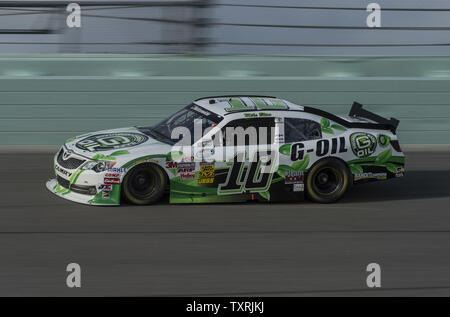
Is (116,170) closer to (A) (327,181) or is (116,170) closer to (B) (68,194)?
(B) (68,194)

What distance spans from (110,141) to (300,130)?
2.42 m

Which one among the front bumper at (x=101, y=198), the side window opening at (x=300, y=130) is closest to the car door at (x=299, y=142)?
the side window opening at (x=300, y=130)

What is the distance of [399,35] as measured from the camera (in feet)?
42.2

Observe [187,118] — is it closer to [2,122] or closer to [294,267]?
[294,267]

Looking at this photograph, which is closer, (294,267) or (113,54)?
(294,267)

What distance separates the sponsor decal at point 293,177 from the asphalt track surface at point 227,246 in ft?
1.07

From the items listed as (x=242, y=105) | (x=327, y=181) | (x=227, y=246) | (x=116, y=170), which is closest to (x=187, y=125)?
(x=242, y=105)

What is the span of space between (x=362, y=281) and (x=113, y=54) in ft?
25.8

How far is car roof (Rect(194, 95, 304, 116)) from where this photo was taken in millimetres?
8969

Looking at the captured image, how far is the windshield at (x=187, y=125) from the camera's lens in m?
8.80

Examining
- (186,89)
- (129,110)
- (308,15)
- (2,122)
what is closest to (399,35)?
(308,15)

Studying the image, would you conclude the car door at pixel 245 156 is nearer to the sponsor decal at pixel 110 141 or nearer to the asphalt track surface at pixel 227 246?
the asphalt track surface at pixel 227 246

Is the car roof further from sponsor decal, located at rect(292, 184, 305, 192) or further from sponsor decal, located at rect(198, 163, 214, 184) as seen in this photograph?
sponsor decal, located at rect(292, 184, 305, 192)

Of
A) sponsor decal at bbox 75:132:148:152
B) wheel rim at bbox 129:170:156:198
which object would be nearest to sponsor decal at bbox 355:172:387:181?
wheel rim at bbox 129:170:156:198
